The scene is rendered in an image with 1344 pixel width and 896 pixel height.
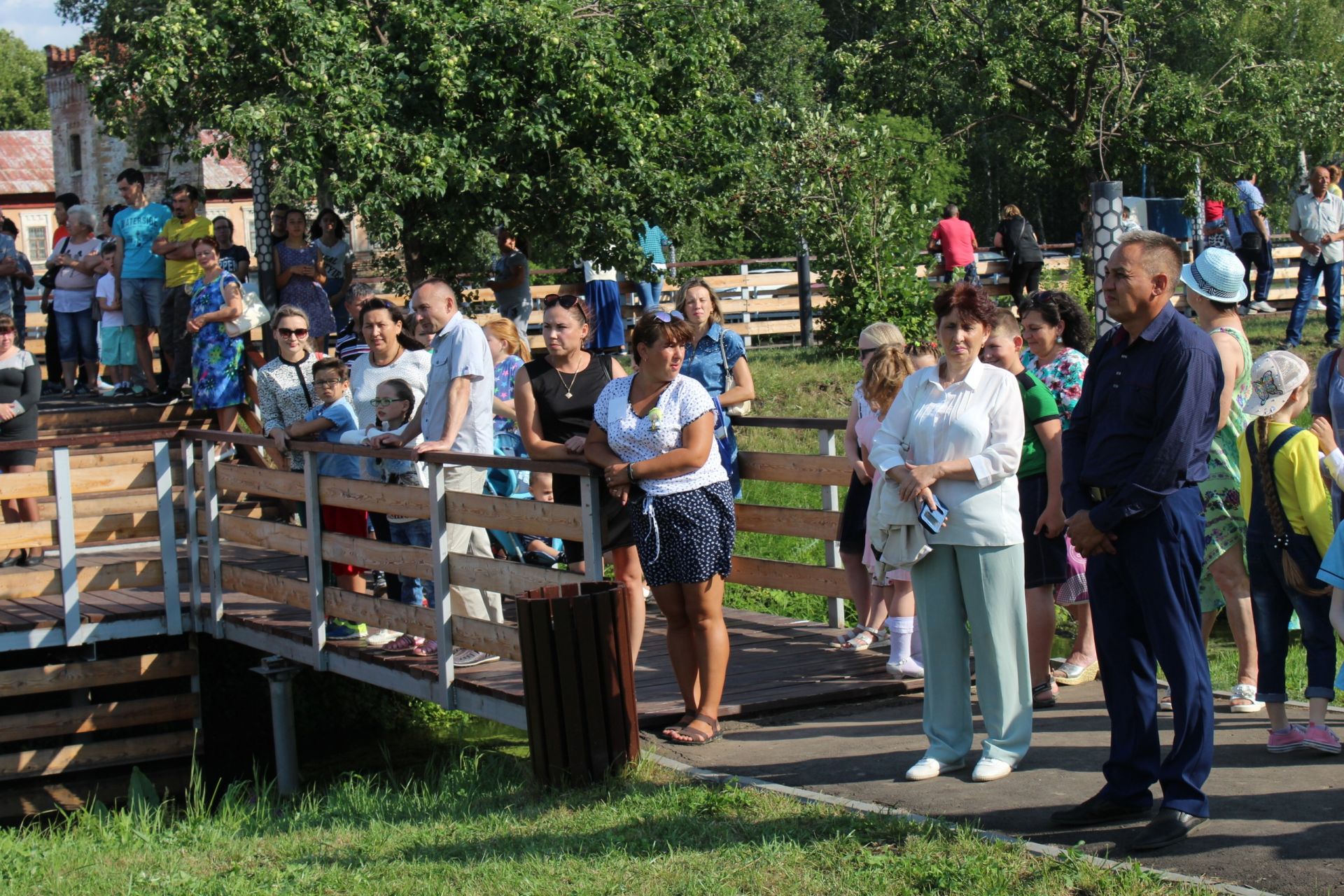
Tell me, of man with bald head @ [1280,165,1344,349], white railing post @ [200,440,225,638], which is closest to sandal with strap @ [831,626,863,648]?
white railing post @ [200,440,225,638]

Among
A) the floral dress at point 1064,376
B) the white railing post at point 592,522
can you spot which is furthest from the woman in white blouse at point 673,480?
the floral dress at point 1064,376

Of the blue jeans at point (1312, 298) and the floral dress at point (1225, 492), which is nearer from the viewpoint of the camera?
the floral dress at point (1225, 492)

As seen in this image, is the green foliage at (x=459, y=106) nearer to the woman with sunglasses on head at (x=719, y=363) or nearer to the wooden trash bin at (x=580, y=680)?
the woman with sunglasses on head at (x=719, y=363)

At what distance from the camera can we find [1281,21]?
4609cm

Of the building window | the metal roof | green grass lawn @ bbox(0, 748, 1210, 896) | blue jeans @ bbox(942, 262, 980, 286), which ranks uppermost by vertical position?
the metal roof

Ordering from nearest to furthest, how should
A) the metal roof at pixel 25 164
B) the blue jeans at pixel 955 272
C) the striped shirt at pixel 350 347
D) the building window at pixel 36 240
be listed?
the striped shirt at pixel 350 347, the blue jeans at pixel 955 272, the metal roof at pixel 25 164, the building window at pixel 36 240

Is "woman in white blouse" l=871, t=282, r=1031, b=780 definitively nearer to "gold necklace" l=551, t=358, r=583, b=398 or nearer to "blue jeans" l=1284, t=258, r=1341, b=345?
"gold necklace" l=551, t=358, r=583, b=398

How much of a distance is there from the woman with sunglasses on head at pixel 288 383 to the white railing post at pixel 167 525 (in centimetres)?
89

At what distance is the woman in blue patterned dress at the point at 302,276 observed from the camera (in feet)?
44.2

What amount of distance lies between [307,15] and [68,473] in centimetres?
628

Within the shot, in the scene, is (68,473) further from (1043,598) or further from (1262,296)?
(1262,296)

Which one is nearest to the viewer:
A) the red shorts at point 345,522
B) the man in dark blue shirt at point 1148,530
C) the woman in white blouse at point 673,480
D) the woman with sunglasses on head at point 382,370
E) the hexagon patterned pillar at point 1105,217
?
the man in dark blue shirt at point 1148,530

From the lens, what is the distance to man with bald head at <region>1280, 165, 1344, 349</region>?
16.2 metres

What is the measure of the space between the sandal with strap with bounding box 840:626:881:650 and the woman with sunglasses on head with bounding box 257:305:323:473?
140 inches
